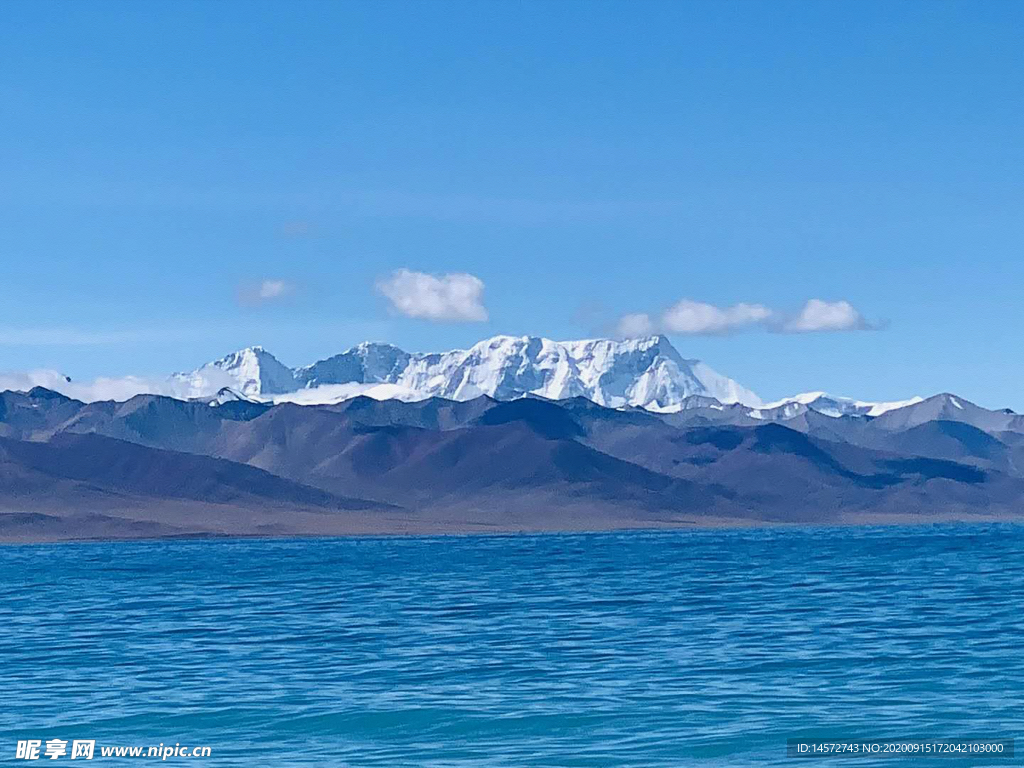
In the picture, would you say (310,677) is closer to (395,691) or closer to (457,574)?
(395,691)

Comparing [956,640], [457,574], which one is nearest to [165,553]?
[457,574]

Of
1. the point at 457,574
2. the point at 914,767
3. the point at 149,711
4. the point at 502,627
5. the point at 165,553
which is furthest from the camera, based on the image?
the point at 165,553

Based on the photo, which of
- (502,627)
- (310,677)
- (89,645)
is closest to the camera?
(310,677)

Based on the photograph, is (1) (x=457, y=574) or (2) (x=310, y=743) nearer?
(2) (x=310, y=743)

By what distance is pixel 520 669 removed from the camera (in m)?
49.8

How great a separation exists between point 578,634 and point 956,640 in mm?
12893

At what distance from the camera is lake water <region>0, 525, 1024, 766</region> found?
38031 mm

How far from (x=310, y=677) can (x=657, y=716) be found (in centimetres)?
1238

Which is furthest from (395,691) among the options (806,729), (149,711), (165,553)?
(165,553)

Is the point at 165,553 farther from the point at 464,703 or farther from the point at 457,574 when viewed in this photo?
the point at 464,703

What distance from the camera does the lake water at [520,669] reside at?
38031 mm

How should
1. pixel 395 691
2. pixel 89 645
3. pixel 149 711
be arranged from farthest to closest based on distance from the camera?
pixel 89 645
pixel 395 691
pixel 149 711

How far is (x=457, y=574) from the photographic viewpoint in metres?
117

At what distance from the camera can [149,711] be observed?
42.3 metres
